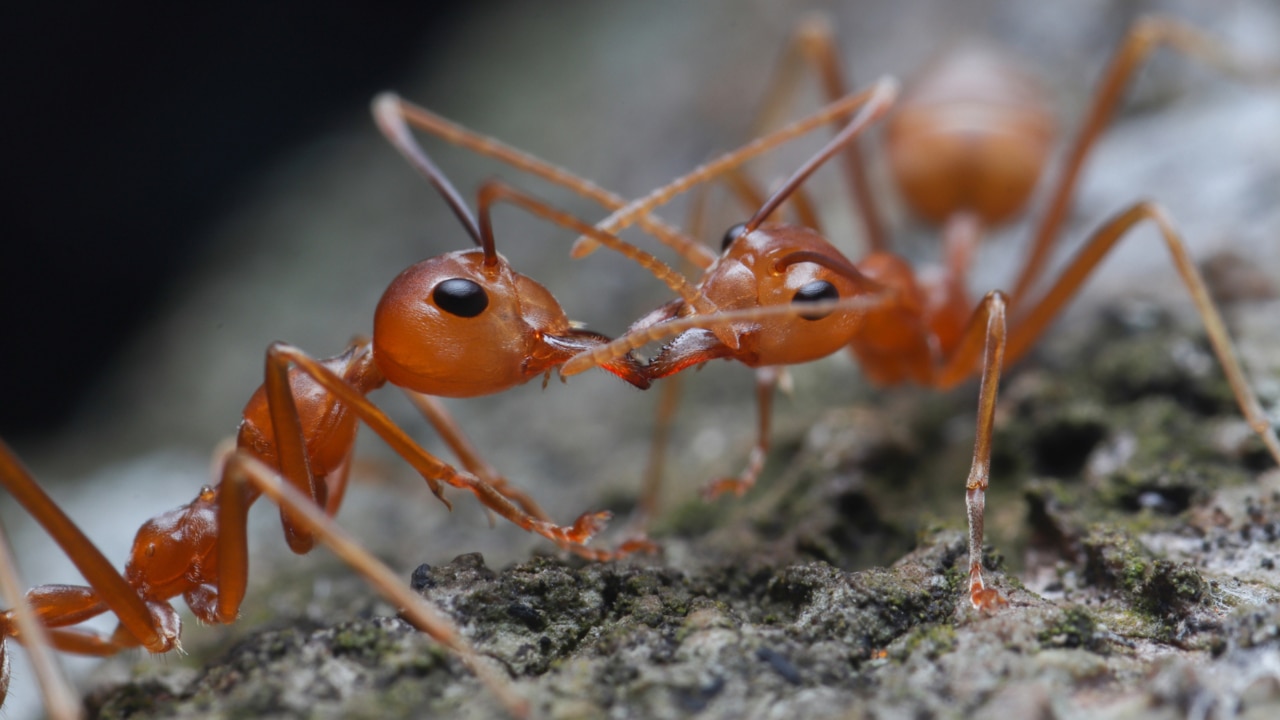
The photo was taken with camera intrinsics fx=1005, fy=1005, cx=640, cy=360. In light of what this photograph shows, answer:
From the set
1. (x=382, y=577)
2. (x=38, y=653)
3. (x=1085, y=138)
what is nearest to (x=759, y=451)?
(x=382, y=577)

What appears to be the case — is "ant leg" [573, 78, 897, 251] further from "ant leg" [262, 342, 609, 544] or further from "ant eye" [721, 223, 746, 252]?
"ant leg" [262, 342, 609, 544]

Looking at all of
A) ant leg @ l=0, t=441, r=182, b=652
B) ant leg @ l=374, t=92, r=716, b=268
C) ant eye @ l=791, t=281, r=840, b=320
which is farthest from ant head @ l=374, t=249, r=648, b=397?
ant leg @ l=0, t=441, r=182, b=652

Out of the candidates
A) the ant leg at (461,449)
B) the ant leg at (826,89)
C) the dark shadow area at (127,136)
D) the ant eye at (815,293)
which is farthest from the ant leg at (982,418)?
the dark shadow area at (127,136)

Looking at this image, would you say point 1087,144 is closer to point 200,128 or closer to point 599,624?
point 599,624

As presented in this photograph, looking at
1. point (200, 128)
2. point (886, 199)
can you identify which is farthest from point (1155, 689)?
point (200, 128)

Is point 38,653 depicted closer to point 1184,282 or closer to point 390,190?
point 1184,282
